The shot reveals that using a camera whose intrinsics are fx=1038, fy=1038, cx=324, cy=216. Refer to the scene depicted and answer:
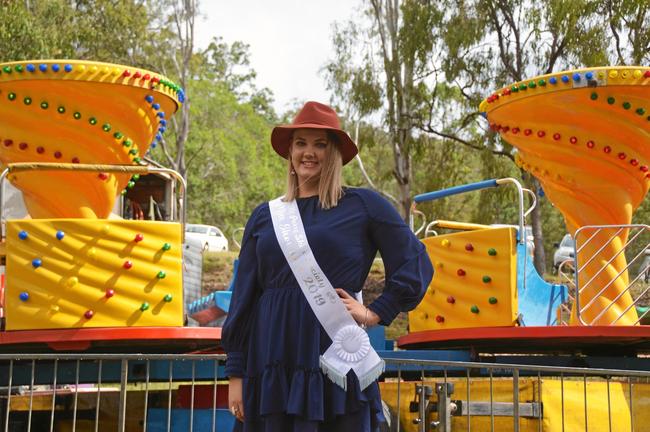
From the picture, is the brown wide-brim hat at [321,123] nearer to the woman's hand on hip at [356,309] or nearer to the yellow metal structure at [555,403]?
the woman's hand on hip at [356,309]

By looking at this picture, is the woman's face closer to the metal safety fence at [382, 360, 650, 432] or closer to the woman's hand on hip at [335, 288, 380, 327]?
the woman's hand on hip at [335, 288, 380, 327]

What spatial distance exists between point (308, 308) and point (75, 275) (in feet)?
14.2

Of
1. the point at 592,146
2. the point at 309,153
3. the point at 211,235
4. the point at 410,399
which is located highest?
the point at 211,235

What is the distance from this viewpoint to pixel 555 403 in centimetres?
725

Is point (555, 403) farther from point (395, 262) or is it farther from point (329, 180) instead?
point (329, 180)

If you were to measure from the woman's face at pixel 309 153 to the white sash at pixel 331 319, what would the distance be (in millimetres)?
291

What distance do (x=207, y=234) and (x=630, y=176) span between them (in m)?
25.8

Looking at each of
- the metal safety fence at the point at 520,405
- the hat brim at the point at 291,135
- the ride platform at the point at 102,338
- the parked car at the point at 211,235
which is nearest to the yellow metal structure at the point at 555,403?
the metal safety fence at the point at 520,405

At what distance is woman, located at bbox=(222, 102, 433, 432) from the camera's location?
12.1 feet

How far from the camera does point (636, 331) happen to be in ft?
25.9

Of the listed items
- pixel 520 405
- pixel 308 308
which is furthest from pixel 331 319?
pixel 520 405

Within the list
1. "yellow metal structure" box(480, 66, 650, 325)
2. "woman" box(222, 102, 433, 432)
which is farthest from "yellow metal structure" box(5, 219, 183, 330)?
"woman" box(222, 102, 433, 432)

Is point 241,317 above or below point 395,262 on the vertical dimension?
below

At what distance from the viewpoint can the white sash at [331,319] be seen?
368 centimetres
